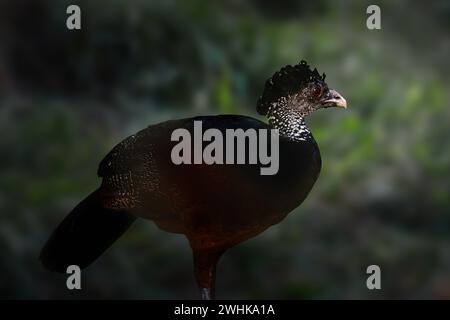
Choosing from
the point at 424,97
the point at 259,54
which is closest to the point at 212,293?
the point at 259,54

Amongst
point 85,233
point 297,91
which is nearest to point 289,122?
point 297,91

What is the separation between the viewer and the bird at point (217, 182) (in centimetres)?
191

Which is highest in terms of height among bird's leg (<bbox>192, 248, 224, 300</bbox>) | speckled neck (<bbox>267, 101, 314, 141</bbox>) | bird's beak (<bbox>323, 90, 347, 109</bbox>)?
bird's beak (<bbox>323, 90, 347, 109</bbox>)

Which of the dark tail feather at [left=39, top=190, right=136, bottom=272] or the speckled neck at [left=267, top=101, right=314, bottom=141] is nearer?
the speckled neck at [left=267, top=101, right=314, bottom=141]

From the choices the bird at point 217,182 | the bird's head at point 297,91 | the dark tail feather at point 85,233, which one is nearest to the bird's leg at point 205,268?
the bird at point 217,182

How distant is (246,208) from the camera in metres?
1.90

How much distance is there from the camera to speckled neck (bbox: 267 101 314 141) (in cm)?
196

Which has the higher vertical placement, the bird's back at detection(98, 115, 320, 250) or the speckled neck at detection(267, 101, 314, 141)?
the speckled neck at detection(267, 101, 314, 141)

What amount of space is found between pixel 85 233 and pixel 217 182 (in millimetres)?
409

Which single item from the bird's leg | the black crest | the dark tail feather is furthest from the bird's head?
the dark tail feather

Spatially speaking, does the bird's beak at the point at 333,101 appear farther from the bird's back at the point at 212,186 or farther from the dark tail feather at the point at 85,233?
the dark tail feather at the point at 85,233

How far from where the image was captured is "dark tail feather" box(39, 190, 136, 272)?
2102mm

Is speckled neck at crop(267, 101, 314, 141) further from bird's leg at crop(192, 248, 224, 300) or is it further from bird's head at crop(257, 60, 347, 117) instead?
bird's leg at crop(192, 248, 224, 300)

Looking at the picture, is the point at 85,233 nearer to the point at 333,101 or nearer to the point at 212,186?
the point at 212,186
